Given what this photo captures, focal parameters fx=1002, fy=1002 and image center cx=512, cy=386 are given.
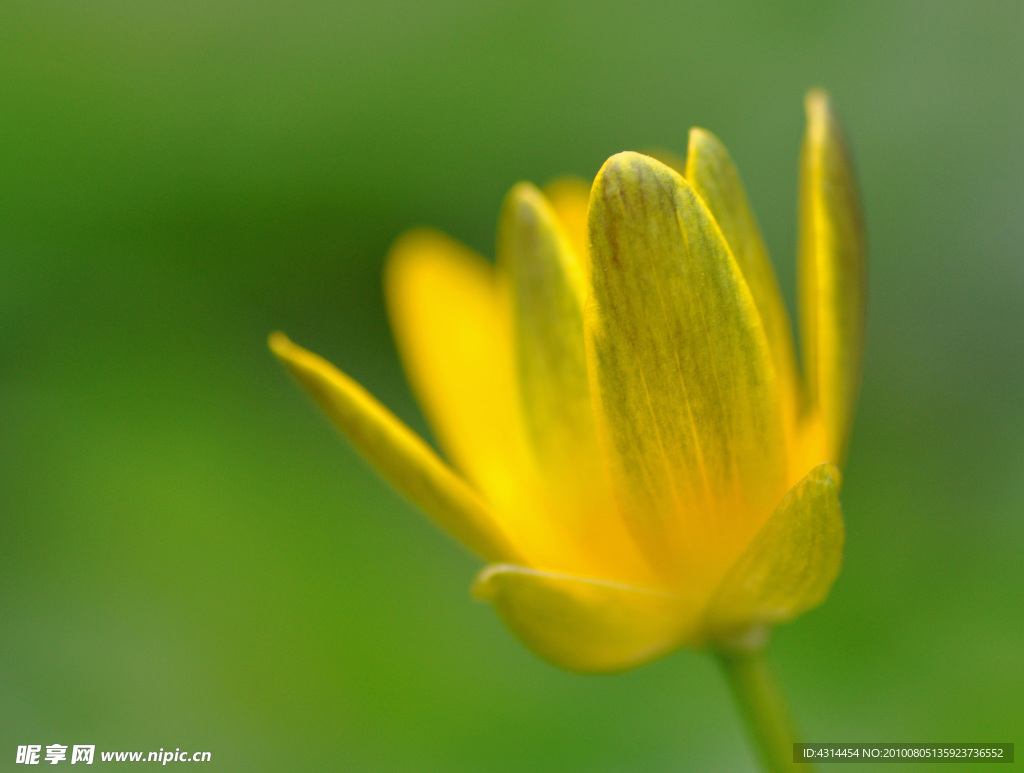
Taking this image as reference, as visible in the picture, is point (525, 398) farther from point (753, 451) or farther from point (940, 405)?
point (940, 405)

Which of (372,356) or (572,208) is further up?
(372,356)

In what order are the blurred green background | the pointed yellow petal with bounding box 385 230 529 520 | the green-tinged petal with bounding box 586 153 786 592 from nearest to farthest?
the green-tinged petal with bounding box 586 153 786 592, the pointed yellow petal with bounding box 385 230 529 520, the blurred green background

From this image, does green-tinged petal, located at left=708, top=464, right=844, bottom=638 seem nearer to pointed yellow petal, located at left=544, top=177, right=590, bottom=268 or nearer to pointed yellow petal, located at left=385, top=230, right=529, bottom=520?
pointed yellow petal, located at left=385, top=230, right=529, bottom=520

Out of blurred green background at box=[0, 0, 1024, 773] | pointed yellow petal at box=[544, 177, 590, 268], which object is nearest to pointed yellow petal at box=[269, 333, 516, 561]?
pointed yellow petal at box=[544, 177, 590, 268]

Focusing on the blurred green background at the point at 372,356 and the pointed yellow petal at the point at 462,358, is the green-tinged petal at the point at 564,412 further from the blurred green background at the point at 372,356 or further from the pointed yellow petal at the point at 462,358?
the blurred green background at the point at 372,356

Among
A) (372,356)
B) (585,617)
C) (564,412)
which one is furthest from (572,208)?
(372,356)

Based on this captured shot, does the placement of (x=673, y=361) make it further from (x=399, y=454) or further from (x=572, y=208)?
(x=572, y=208)
